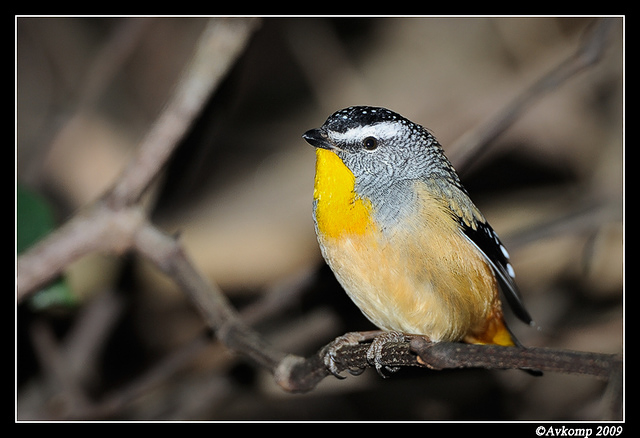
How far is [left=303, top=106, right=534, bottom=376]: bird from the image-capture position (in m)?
1.83

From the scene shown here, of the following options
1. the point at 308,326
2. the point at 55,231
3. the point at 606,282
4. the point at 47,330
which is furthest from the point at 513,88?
the point at 47,330

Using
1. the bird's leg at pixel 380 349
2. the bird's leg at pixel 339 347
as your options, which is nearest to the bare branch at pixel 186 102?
the bird's leg at pixel 339 347

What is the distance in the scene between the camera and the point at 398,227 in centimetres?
183

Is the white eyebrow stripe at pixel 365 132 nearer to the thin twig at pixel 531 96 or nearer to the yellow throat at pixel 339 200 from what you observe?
the yellow throat at pixel 339 200

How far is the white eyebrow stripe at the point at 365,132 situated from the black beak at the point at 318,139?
0.09 ft

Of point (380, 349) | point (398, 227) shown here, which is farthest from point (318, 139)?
point (380, 349)

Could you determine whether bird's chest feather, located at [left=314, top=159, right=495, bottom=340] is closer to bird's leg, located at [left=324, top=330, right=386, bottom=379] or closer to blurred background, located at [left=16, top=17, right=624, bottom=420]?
bird's leg, located at [left=324, top=330, right=386, bottom=379]

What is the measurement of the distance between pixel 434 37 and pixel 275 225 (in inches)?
49.5

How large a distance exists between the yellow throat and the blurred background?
0.76m

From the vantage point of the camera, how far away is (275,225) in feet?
9.69

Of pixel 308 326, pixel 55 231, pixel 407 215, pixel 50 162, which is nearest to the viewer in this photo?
pixel 407 215

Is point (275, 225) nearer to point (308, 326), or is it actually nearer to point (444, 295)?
point (308, 326)

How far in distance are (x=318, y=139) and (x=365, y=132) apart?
148mm

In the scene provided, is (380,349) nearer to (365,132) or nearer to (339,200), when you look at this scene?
(339,200)
